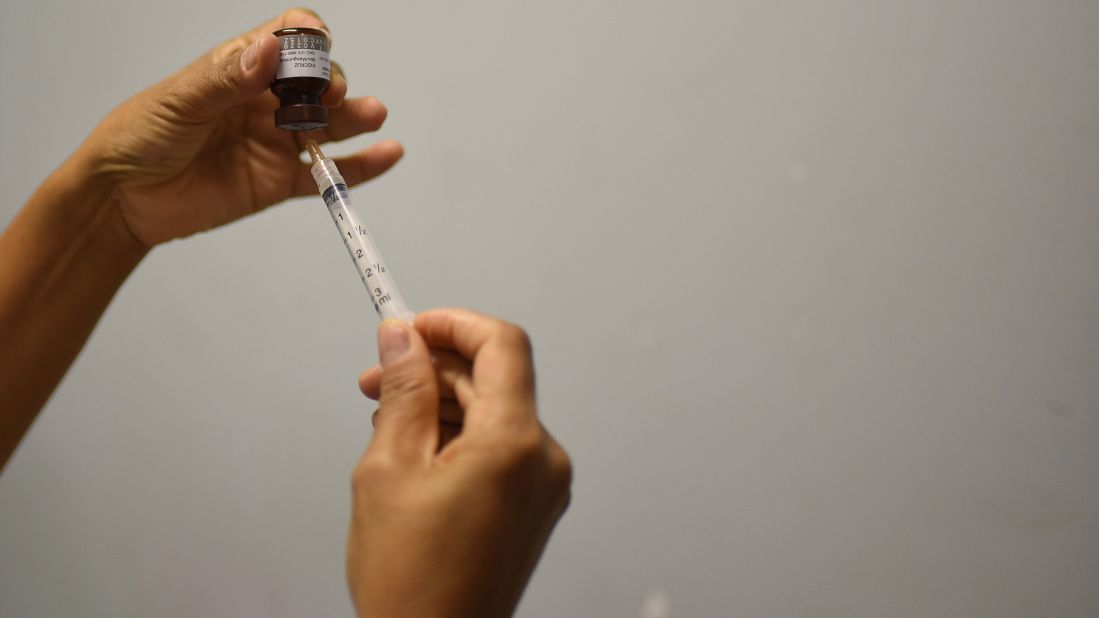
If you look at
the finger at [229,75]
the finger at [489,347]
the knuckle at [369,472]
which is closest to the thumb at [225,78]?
the finger at [229,75]

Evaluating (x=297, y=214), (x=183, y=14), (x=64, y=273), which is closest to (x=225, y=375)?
(x=297, y=214)

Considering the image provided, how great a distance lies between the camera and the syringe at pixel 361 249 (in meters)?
0.69

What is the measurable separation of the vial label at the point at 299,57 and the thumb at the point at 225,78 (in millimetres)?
10

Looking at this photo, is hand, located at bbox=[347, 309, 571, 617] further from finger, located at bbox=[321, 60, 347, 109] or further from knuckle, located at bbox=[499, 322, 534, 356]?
finger, located at bbox=[321, 60, 347, 109]

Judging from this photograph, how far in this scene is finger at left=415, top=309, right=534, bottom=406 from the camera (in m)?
0.53

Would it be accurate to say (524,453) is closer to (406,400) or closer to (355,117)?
(406,400)

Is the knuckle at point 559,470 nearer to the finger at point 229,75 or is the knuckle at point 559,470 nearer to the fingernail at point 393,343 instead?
the fingernail at point 393,343

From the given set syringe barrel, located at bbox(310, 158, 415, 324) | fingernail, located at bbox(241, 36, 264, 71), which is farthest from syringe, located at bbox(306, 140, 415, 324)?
fingernail, located at bbox(241, 36, 264, 71)

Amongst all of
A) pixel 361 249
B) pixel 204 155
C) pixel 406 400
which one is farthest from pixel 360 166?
pixel 406 400

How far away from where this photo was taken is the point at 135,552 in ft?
4.72

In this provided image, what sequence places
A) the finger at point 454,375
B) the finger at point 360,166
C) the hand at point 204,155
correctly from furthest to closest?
the finger at point 360,166
the hand at point 204,155
the finger at point 454,375

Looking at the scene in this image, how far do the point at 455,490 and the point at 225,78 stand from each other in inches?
19.9

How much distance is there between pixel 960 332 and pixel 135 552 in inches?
57.6

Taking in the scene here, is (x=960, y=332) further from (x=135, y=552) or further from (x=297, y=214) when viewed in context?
(x=135, y=552)
